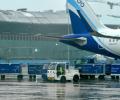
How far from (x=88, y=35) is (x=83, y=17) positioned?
2.22 m

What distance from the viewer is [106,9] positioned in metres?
172

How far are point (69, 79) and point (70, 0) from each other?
1269 cm

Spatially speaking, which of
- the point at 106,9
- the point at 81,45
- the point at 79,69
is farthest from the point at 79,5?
the point at 106,9

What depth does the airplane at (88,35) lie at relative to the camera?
49.5 metres

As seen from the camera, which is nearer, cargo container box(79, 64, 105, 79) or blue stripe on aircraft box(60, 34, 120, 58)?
cargo container box(79, 64, 105, 79)

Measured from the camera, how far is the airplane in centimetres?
4950

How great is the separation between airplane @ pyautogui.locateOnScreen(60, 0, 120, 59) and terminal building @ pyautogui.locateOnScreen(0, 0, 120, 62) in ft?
143

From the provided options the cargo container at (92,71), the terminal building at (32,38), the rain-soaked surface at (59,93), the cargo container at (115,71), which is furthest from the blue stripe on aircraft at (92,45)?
the terminal building at (32,38)

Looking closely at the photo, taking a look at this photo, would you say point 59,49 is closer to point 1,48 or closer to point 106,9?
point 1,48

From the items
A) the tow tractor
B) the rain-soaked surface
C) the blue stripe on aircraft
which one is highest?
the blue stripe on aircraft

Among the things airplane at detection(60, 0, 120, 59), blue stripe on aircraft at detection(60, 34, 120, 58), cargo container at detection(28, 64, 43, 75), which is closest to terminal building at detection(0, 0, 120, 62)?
airplane at detection(60, 0, 120, 59)

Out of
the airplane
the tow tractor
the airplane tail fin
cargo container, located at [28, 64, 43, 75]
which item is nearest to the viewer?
the tow tractor

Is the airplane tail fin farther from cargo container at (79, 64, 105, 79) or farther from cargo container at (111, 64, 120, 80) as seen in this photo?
cargo container at (111, 64, 120, 80)

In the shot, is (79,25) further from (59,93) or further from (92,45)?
(59,93)
